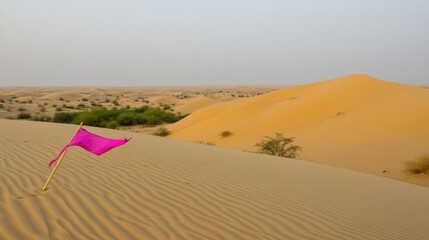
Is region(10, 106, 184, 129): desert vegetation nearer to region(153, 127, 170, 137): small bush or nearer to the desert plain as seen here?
region(153, 127, 170, 137): small bush

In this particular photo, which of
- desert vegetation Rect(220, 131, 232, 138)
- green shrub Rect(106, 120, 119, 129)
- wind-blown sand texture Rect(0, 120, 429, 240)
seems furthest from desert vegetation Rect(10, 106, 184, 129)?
wind-blown sand texture Rect(0, 120, 429, 240)

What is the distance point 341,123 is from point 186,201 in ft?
47.4

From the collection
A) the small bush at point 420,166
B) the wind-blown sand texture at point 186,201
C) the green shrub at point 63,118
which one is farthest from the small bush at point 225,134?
the wind-blown sand texture at point 186,201

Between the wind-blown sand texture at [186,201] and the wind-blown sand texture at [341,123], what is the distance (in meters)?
5.27

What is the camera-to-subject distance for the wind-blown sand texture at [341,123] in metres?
13.6

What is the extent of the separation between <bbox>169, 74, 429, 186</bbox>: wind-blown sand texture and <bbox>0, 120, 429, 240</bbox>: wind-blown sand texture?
17.3 feet

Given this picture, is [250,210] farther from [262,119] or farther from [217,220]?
[262,119]

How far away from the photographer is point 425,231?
5016 millimetres

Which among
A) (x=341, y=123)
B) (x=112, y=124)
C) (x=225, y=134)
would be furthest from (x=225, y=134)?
(x=112, y=124)

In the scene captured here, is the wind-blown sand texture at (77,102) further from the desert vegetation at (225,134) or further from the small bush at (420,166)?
the small bush at (420,166)

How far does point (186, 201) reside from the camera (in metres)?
4.73

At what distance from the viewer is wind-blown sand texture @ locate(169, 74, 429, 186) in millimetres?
13633

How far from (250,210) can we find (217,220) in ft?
2.07

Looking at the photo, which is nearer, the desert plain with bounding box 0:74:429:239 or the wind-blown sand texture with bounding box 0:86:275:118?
the desert plain with bounding box 0:74:429:239
